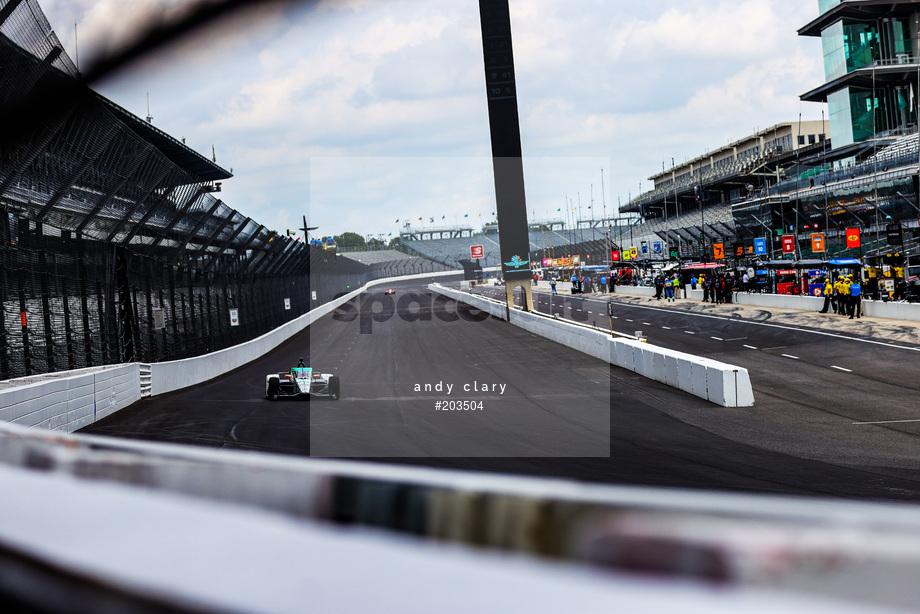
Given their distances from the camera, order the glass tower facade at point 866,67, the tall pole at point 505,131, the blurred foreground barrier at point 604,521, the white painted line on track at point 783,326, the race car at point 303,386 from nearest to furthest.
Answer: the blurred foreground barrier at point 604,521 < the race car at point 303,386 < the white painted line on track at point 783,326 < the tall pole at point 505,131 < the glass tower facade at point 866,67

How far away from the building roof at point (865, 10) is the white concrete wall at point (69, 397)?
59.4m

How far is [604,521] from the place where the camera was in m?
0.82

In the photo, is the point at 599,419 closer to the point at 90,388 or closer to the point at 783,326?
the point at 90,388

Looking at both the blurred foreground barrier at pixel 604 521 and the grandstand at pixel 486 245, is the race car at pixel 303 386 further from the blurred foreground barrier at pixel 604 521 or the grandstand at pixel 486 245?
the grandstand at pixel 486 245

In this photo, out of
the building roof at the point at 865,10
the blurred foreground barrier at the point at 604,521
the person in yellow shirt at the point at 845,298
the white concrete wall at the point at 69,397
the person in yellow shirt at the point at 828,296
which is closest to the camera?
the blurred foreground barrier at the point at 604,521

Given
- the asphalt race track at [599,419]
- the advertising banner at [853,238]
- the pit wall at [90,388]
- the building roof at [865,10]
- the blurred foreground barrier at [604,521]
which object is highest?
the building roof at [865,10]

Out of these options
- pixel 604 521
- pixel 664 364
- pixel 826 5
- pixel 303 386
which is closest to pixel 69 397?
pixel 303 386

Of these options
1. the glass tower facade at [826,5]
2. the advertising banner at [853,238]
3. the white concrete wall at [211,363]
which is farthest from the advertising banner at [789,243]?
the white concrete wall at [211,363]

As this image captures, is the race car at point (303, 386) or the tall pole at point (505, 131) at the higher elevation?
the tall pole at point (505, 131)

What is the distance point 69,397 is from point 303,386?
521 centimetres

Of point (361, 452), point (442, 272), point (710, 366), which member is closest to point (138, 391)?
point (361, 452)

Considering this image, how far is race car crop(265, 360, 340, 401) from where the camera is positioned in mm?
17453

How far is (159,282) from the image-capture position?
1992 cm

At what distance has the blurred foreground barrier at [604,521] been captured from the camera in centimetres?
69
